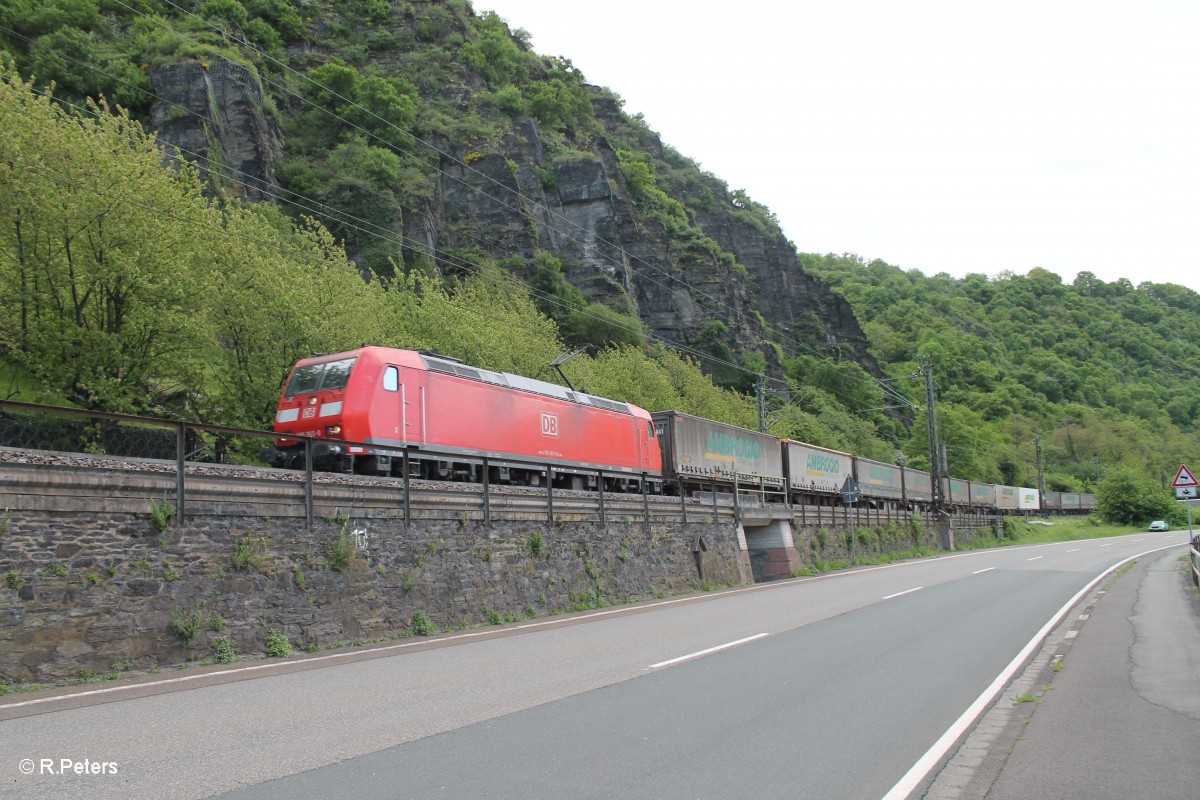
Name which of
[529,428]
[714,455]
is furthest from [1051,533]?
[529,428]

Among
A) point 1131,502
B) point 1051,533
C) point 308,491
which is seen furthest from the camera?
point 1131,502

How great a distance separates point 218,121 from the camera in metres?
49.6

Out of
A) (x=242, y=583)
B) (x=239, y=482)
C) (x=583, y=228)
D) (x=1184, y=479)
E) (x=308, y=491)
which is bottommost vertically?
(x=242, y=583)

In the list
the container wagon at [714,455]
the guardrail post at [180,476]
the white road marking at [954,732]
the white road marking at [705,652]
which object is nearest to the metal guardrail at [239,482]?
the guardrail post at [180,476]

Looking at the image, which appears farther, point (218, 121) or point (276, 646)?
point (218, 121)

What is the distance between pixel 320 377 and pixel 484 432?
416cm

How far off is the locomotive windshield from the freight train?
3cm

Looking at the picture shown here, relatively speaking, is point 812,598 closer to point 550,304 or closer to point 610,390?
point 610,390

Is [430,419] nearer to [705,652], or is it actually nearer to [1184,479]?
[705,652]

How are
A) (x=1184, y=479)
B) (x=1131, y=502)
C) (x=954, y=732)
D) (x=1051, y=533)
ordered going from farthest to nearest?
(x=1131, y=502), (x=1051, y=533), (x=1184, y=479), (x=954, y=732)

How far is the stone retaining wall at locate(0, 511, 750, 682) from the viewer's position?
9.15m

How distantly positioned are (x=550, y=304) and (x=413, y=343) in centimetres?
4011

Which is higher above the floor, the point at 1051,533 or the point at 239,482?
the point at 239,482

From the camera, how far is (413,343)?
32625mm
